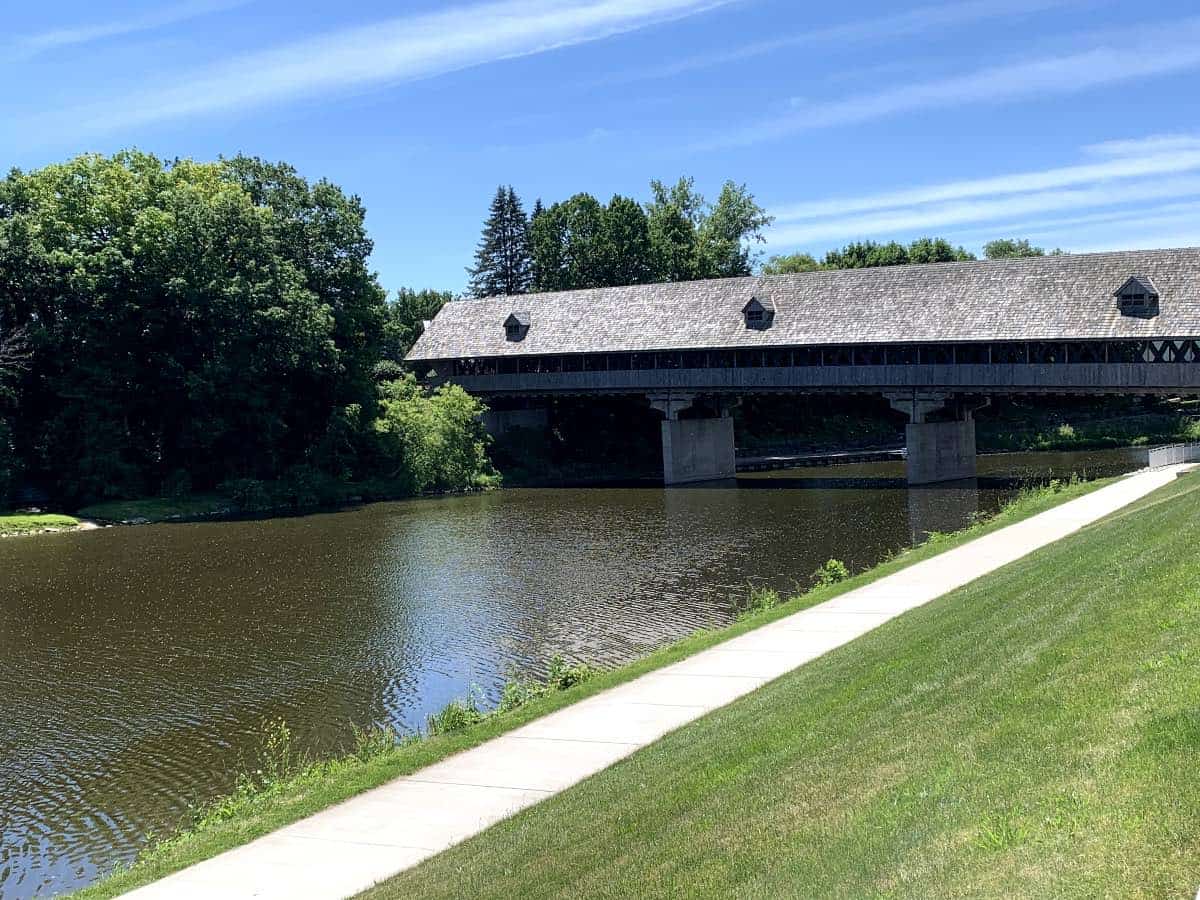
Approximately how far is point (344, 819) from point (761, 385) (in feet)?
136

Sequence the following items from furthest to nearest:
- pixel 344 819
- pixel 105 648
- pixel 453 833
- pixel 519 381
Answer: pixel 519 381 < pixel 105 648 < pixel 344 819 < pixel 453 833

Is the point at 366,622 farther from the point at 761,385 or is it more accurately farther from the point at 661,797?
the point at 761,385

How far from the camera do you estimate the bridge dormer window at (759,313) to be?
51.8 meters

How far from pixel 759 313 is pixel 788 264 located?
53.1 metres

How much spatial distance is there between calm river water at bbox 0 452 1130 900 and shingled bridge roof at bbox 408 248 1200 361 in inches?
255

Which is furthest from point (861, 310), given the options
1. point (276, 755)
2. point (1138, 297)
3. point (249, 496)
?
point (276, 755)

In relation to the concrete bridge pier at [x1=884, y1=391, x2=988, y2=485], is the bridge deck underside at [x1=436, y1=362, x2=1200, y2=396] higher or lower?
higher

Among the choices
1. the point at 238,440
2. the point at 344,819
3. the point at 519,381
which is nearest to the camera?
the point at 344,819

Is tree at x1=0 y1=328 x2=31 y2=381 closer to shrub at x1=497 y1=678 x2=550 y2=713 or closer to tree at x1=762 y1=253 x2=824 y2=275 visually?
shrub at x1=497 y1=678 x2=550 y2=713

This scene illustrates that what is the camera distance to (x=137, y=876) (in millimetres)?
11000

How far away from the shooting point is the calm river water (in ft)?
52.2

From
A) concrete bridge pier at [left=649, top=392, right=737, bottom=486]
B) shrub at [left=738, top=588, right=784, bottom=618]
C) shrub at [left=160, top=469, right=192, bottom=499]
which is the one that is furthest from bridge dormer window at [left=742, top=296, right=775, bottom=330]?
shrub at [left=738, top=588, right=784, bottom=618]

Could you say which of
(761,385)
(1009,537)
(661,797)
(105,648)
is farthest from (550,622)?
(761,385)

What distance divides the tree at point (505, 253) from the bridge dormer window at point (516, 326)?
3125 cm
